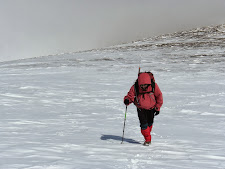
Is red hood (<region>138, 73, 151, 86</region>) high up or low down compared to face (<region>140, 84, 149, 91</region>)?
up

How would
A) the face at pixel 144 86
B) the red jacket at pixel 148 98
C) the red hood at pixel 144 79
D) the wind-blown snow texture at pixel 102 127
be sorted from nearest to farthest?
the wind-blown snow texture at pixel 102 127 < the red hood at pixel 144 79 < the face at pixel 144 86 < the red jacket at pixel 148 98

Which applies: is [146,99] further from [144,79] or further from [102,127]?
[102,127]

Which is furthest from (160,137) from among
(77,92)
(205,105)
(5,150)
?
(77,92)

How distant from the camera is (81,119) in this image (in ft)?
30.6

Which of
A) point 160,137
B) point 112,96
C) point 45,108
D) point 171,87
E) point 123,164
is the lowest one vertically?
point 123,164

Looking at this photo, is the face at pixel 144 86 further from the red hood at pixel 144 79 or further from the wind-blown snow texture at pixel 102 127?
the wind-blown snow texture at pixel 102 127

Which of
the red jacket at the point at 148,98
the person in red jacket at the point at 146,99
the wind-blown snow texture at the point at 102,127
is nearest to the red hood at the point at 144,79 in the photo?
the person in red jacket at the point at 146,99

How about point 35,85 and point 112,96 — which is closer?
point 112,96

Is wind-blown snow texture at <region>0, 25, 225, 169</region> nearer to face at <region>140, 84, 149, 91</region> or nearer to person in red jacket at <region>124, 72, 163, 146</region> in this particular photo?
person in red jacket at <region>124, 72, 163, 146</region>

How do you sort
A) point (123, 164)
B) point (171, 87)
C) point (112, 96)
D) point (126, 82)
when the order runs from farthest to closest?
1. point (126, 82)
2. point (171, 87)
3. point (112, 96)
4. point (123, 164)

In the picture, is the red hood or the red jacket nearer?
the red hood

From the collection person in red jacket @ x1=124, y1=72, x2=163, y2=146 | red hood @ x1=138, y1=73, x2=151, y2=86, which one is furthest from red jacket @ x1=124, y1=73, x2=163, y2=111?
red hood @ x1=138, y1=73, x2=151, y2=86

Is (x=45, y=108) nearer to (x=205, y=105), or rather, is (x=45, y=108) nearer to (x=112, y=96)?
(x=112, y=96)

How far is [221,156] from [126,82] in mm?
13096
